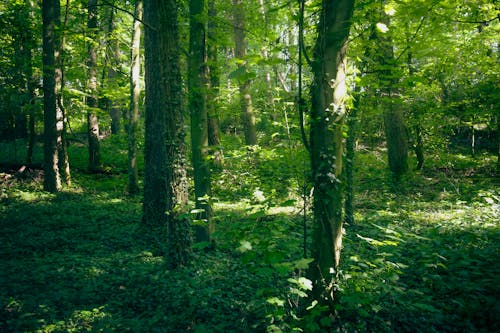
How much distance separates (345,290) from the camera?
3.80m

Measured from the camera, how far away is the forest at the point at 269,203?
11.9ft

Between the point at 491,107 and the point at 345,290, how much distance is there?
37.7ft

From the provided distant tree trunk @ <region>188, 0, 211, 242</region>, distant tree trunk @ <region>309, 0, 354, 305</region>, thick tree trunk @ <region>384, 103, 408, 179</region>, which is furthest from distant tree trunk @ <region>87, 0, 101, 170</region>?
distant tree trunk @ <region>309, 0, 354, 305</region>

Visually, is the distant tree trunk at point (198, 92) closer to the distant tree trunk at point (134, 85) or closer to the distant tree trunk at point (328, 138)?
the distant tree trunk at point (328, 138)

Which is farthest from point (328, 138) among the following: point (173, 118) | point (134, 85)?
point (134, 85)

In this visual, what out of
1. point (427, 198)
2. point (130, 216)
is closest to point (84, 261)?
point (130, 216)

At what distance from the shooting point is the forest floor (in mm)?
3672

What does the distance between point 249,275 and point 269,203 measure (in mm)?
2251

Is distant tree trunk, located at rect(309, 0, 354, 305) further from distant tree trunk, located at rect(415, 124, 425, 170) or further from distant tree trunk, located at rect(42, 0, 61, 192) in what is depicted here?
distant tree trunk, located at rect(415, 124, 425, 170)

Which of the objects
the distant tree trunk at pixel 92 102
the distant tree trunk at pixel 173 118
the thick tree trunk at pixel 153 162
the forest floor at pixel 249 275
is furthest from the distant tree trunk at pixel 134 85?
the distant tree trunk at pixel 173 118

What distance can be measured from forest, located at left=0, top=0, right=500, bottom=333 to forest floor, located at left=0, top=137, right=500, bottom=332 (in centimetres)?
3

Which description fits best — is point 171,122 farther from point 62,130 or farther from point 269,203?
point 62,130

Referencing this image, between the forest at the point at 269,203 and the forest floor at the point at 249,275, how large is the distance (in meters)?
0.03

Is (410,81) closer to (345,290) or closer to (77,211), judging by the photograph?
(345,290)
